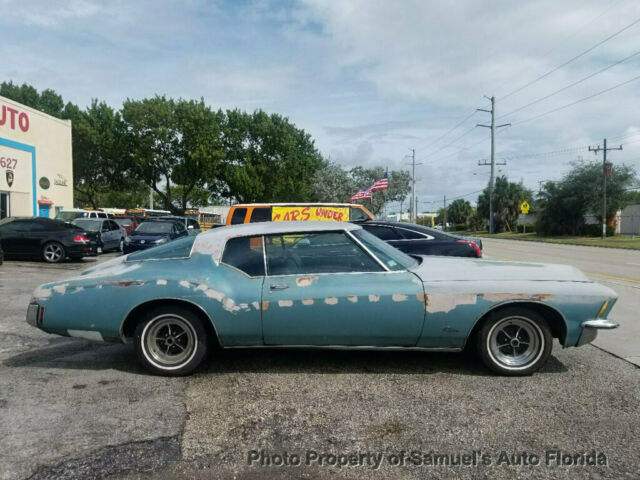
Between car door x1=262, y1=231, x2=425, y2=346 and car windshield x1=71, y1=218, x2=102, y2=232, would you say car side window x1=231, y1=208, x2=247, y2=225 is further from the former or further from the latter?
car door x1=262, y1=231, x2=425, y2=346

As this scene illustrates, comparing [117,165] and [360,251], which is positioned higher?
[117,165]

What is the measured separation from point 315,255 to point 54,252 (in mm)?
12788

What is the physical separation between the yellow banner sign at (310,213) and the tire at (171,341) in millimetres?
8834

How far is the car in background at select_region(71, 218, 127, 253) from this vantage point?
701 inches

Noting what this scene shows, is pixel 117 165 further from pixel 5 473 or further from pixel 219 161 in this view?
pixel 5 473

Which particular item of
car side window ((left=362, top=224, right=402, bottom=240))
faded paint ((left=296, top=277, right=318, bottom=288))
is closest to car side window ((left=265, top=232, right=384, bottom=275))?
faded paint ((left=296, top=277, right=318, bottom=288))

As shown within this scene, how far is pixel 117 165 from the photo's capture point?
43.9 m

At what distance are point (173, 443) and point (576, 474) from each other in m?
2.40

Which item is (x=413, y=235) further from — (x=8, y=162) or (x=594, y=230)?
(x=594, y=230)

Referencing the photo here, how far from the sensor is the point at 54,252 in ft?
48.4

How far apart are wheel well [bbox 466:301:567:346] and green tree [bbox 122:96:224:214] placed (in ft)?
126

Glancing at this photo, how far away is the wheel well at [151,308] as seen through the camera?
4379mm

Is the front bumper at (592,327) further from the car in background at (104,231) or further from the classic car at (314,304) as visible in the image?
the car in background at (104,231)

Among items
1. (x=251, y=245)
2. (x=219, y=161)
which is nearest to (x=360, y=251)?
(x=251, y=245)
